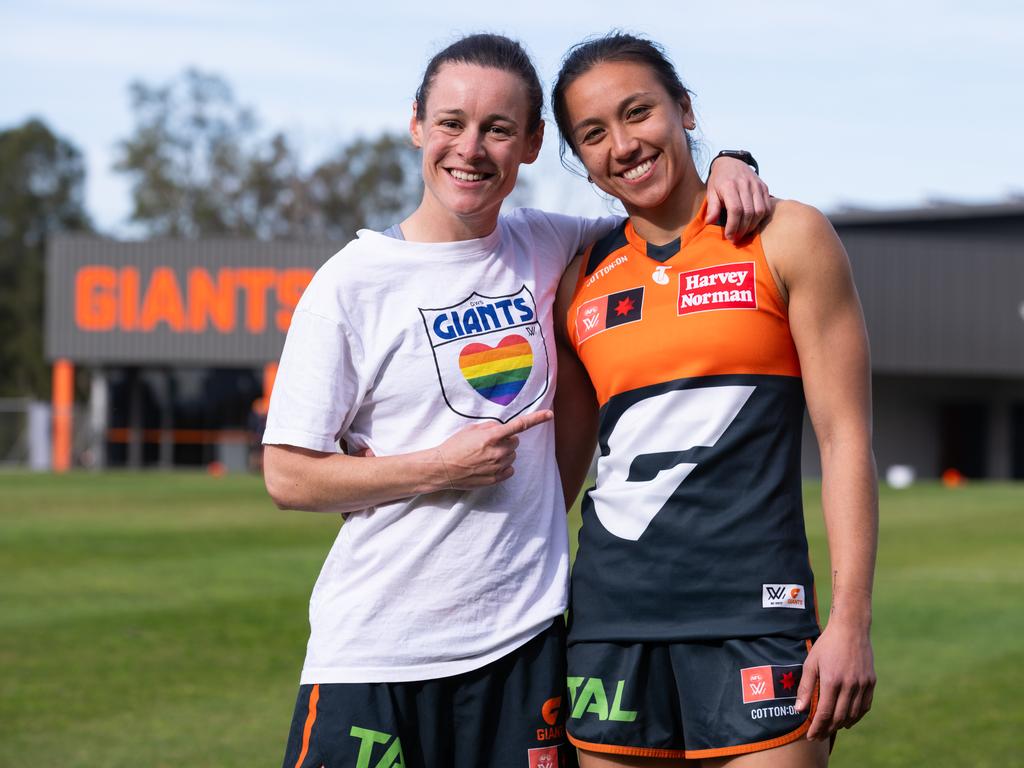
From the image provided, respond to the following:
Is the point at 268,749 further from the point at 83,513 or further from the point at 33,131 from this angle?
the point at 33,131

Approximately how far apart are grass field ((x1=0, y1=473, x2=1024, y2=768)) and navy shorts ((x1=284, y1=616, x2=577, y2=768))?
11.4 ft

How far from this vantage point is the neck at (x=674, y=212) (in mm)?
3432

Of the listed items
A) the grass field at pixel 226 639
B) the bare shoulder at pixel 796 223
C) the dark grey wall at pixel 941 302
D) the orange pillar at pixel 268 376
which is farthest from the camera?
the orange pillar at pixel 268 376

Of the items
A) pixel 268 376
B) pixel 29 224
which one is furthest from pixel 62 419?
pixel 29 224

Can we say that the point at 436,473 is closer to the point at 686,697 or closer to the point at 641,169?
the point at 686,697

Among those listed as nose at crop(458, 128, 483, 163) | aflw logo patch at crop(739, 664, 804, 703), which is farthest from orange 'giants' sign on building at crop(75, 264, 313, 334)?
aflw logo patch at crop(739, 664, 804, 703)

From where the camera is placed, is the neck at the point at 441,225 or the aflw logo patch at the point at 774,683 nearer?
the aflw logo patch at the point at 774,683

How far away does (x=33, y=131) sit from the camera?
70125mm

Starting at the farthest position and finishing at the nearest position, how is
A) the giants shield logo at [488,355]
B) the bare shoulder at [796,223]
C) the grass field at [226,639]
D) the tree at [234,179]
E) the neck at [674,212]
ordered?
the tree at [234,179] → the grass field at [226,639] → the neck at [674,212] → the giants shield logo at [488,355] → the bare shoulder at [796,223]

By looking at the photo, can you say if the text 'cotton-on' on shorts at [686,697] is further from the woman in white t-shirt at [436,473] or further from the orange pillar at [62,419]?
the orange pillar at [62,419]

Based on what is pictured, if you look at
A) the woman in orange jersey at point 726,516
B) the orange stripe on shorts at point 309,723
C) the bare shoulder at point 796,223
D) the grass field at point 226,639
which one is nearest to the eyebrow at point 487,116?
the woman in orange jersey at point 726,516

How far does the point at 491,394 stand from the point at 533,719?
0.81 m

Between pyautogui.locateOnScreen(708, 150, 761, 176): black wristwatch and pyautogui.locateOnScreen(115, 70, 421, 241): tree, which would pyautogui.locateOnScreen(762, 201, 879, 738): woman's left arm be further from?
pyautogui.locateOnScreen(115, 70, 421, 241): tree

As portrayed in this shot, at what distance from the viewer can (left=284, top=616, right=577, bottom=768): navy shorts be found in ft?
10.5
